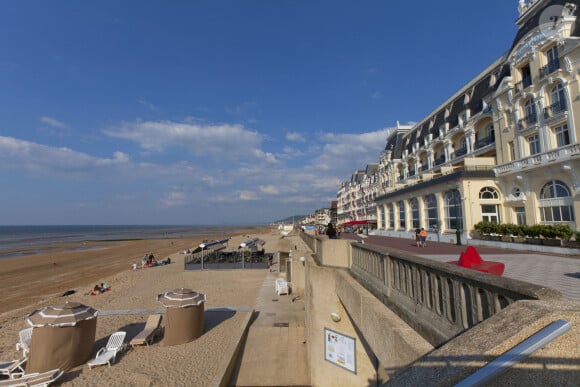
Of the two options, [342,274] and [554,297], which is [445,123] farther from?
[554,297]

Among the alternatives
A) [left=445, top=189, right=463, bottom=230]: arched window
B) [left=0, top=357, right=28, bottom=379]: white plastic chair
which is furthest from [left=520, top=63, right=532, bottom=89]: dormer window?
[left=0, top=357, right=28, bottom=379]: white plastic chair

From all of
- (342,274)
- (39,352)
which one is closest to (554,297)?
(342,274)

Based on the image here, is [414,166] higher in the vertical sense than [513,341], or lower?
higher

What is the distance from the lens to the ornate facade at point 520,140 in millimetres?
17203

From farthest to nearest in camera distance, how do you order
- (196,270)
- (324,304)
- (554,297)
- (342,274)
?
1. (196,270)
2. (324,304)
3. (342,274)
4. (554,297)

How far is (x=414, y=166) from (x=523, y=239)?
24.2 meters

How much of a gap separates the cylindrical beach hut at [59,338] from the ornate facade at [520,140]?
68.1ft

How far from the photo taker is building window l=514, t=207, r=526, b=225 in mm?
20080

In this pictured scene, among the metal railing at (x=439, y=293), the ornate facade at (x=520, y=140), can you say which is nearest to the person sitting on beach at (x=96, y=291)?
the metal railing at (x=439, y=293)

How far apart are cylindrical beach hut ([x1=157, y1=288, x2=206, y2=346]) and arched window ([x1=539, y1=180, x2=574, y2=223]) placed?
69.9 ft

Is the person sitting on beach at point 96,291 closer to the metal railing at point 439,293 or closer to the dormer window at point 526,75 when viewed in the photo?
the metal railing at point 439,293

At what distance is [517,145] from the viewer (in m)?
21.1

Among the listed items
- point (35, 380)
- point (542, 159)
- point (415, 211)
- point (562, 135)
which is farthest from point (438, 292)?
point (415, 211)

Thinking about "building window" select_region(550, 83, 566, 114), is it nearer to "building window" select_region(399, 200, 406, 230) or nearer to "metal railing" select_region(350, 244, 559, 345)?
"building window" select_region(399, 200, 406, 230)
